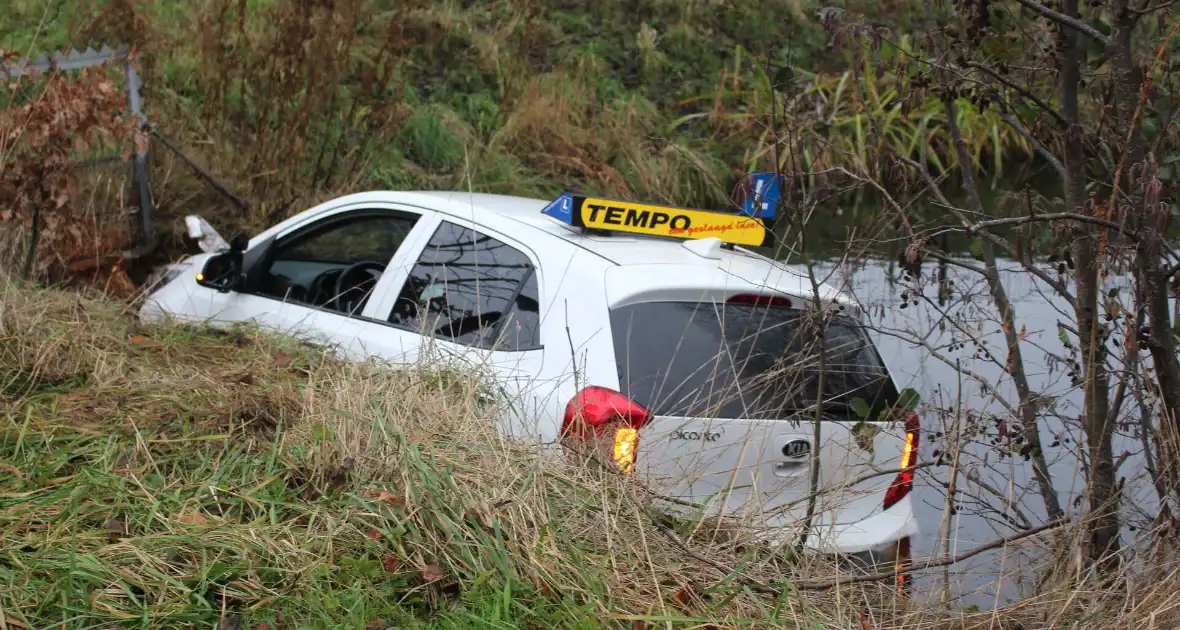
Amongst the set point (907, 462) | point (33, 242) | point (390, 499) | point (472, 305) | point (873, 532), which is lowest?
point (33, 242)

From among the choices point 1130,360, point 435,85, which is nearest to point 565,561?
point 1130,360

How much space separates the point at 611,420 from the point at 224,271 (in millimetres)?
2599

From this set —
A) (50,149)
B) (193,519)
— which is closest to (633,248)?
(193,519)

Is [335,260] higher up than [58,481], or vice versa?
[335,260]

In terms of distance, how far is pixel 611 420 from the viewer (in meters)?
3.71

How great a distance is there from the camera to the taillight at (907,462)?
421 centimetres

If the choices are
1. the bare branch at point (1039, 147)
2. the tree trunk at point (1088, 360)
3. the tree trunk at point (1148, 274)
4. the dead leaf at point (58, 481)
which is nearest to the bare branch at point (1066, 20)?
the tree trunk at point (1148, 274)

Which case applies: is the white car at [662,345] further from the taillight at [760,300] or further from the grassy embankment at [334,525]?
the grassy embankment at [334,525]

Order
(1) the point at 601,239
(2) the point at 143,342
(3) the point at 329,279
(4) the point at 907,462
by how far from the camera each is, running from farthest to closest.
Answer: (3) the point at 329,279, (2) the point at 143,342, (1) the point at 601,239, (4) the point at 907,462

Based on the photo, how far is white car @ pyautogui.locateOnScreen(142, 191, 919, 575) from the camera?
375cm

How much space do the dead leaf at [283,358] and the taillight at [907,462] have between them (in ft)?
7.50

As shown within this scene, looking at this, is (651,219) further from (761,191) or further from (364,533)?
(364,533)

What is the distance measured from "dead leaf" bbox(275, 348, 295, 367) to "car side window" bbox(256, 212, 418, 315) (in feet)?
0.88

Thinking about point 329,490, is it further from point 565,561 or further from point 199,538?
point 565,561
